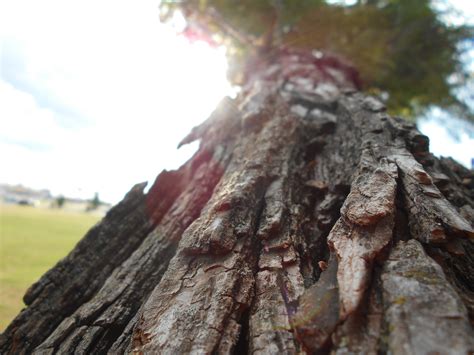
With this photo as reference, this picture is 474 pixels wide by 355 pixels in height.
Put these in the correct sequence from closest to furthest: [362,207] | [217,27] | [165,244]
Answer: [362,207], [165,244], [217,27]

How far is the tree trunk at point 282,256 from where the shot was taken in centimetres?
235

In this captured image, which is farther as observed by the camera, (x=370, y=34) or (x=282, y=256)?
(x=370, y=34)

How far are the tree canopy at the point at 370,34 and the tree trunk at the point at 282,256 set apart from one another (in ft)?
21.1

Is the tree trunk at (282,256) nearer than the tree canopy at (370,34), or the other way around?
the tree trunk at (282,256)

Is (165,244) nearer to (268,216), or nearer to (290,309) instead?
(268,216)

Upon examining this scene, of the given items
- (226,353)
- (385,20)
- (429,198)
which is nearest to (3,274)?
(226,353)

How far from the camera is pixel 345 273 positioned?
2.60 m

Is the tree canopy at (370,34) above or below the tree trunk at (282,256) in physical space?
above

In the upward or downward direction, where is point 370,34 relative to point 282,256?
upward

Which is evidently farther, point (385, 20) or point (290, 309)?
point (385, 20)

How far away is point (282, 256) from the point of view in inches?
142

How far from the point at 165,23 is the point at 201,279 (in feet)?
45.1

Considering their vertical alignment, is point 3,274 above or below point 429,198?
below

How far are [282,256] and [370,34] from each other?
1127 cm
